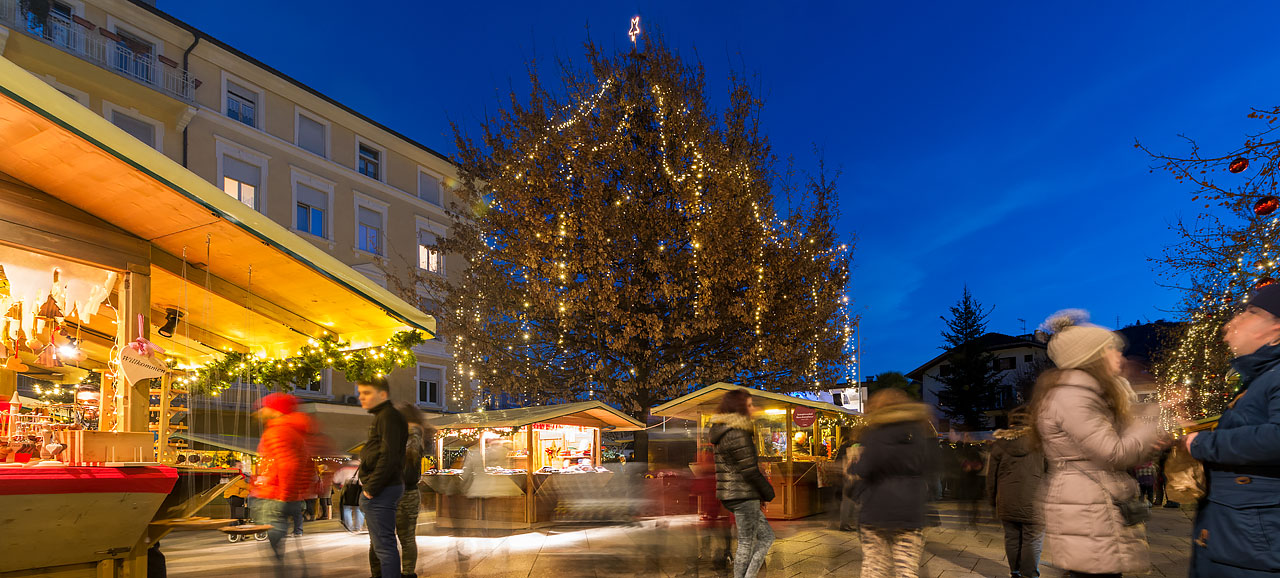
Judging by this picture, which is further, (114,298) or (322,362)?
(322,362)

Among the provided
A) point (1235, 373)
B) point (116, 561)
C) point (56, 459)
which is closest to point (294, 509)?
point (116, 561)

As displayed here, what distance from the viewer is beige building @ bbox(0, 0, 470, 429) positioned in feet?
66.4

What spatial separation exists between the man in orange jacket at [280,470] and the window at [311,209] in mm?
21086

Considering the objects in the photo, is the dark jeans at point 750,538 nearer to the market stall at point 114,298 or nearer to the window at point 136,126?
the market stall at point 114,298

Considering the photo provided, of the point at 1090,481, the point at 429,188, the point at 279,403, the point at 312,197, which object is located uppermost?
the point at 429,188

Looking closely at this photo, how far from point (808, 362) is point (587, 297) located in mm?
5745

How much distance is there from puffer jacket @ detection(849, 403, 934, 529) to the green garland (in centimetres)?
425

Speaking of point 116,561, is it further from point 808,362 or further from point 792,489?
point 808,362

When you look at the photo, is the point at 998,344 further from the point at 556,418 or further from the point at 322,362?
the point at 322,362

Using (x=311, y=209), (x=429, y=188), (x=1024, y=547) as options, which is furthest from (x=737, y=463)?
(x=429, y=188)

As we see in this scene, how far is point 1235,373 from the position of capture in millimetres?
3035

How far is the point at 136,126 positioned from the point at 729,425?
2126 cm

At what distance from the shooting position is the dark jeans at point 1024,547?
707 centimetres

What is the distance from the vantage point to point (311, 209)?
1053 inches
